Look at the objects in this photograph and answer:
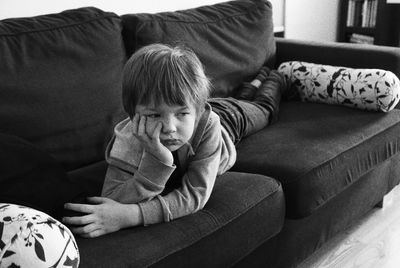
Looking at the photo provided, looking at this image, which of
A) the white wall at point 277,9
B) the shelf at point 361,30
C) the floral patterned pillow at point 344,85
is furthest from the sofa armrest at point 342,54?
the shelf at point 361,30

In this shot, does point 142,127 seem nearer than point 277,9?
Yes

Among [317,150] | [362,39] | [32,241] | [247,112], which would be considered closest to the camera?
[32,241]

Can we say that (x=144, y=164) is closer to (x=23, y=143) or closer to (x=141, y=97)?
(x=141, y=97)

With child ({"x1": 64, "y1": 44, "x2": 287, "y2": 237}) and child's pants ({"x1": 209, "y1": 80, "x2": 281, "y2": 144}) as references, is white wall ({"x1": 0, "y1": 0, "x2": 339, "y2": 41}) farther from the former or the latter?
child ({"x1": 64, "y1": 44, "x2": 287, "y2": 237})

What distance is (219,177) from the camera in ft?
5.08

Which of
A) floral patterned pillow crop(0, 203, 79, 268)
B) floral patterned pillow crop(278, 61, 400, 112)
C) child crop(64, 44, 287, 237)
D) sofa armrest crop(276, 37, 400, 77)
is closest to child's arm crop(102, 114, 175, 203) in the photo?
child crop(64, 44, 287, 237)

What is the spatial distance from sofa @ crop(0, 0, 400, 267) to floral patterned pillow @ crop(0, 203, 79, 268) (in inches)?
5.9

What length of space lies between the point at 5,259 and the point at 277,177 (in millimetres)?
913

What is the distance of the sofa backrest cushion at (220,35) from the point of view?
75.8 inches

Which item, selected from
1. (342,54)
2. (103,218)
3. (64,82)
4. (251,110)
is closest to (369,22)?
(342,54)

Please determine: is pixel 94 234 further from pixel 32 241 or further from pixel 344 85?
pixel 344 85

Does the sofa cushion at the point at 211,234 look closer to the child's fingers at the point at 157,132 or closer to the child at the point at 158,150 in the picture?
the child at the point at 158,150

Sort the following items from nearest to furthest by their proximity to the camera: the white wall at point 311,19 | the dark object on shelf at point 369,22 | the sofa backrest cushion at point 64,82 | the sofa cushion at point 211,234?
the sofa cushion at point 211,234 < the sofa backrest cushion at point 64,82 < the white wall at point 311,19 < the dark object on shelf at point 369,22

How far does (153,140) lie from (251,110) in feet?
2.64
